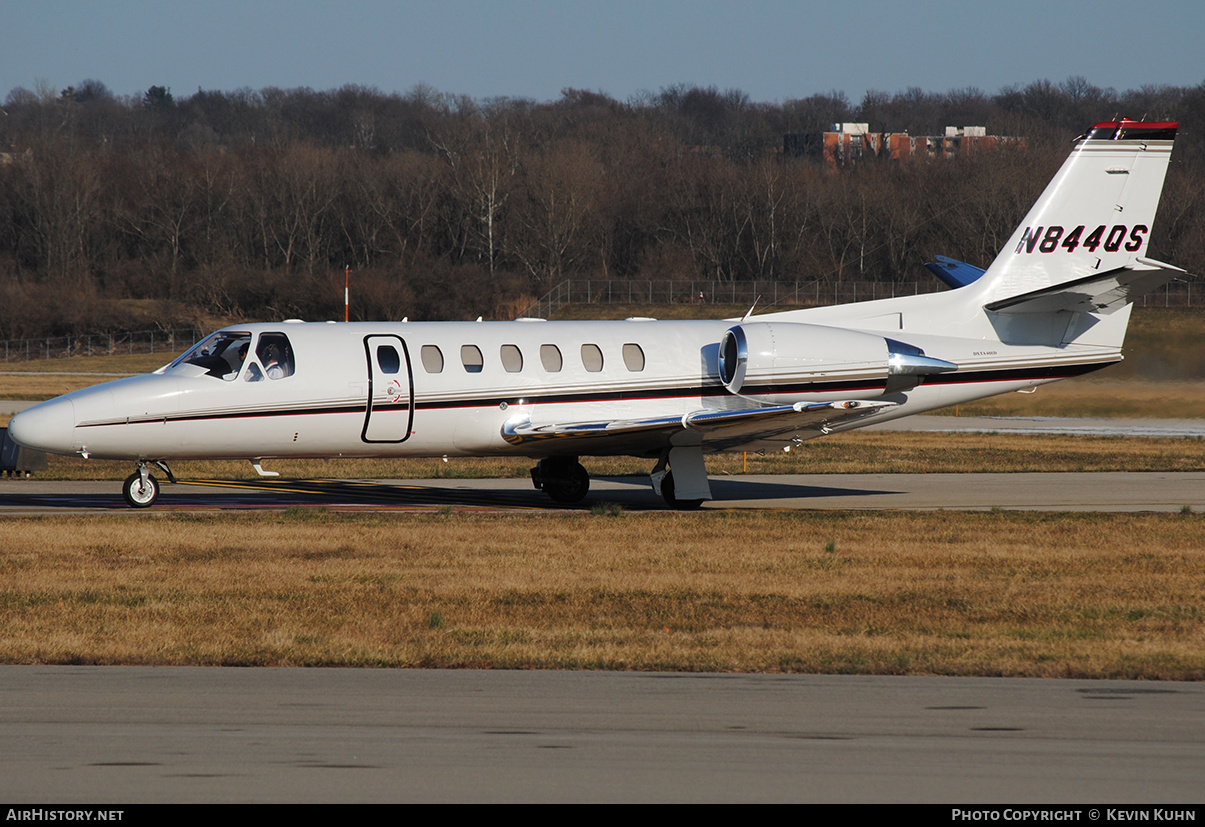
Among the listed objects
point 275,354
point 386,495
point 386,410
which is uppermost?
point 275,354

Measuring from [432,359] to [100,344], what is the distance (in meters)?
67.6

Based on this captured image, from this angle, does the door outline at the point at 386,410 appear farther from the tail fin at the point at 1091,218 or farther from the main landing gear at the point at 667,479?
the tail fin at the point at 1091,218

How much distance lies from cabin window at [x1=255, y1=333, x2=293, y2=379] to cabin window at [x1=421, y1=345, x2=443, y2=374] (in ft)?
6.74

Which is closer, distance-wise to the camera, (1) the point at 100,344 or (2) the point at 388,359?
(2) the point at 388,359

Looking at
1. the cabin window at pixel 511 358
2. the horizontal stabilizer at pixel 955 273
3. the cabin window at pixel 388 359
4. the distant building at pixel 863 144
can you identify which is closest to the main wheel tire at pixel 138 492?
the cabin window at pixel 388 359

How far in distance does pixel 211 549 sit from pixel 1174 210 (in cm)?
8487

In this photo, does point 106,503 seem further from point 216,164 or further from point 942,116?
point 942,116

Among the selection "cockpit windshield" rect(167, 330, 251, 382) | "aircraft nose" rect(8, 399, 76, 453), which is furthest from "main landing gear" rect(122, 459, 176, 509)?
"cockpit windshield" rect(167, 330, 251, 382)

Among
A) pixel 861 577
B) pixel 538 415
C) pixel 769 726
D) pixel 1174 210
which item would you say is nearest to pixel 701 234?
pixel 1174 210

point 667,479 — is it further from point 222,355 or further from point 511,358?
point 222,355

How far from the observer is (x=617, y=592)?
12953 millimetres

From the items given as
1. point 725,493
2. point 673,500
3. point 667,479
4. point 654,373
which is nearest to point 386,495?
point 667,479

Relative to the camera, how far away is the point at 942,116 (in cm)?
17300

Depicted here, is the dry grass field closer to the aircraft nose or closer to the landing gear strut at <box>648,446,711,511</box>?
the aircraft nose
